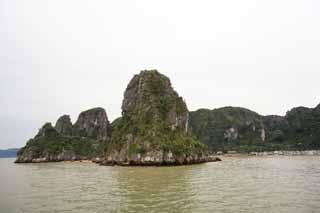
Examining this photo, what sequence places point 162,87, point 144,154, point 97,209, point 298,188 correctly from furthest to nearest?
point 162,87
point 144,154
point 298,188
point 97,209

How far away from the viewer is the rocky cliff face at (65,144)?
12481cm

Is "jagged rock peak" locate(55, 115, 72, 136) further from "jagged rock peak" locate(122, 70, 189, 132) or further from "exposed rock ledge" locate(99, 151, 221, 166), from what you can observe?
"exposed rock ledge" locate(99, 151, 221, 166)

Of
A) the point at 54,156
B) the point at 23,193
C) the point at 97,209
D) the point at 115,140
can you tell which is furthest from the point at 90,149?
the point at 97,209

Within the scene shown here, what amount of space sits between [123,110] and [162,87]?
16.5 meters

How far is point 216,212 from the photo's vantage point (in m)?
18.2

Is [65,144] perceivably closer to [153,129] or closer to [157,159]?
[153,129]

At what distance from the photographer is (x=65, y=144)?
5226 inches

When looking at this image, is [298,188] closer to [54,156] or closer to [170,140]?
[170,140]

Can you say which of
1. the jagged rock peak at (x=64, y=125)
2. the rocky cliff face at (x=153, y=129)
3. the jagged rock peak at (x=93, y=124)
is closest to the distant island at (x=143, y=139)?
the rocky cliff face at (x=153, y=129)

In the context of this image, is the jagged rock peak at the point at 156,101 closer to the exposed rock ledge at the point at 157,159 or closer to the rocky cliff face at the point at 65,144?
the exposed rock ledge at the point at 157,159

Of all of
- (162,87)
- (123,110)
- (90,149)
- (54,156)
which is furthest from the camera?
(90,149)

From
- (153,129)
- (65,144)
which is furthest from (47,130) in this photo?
(153,129)

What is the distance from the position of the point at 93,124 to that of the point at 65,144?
36456 millimetres

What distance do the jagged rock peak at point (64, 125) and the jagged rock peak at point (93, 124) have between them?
298 cm
